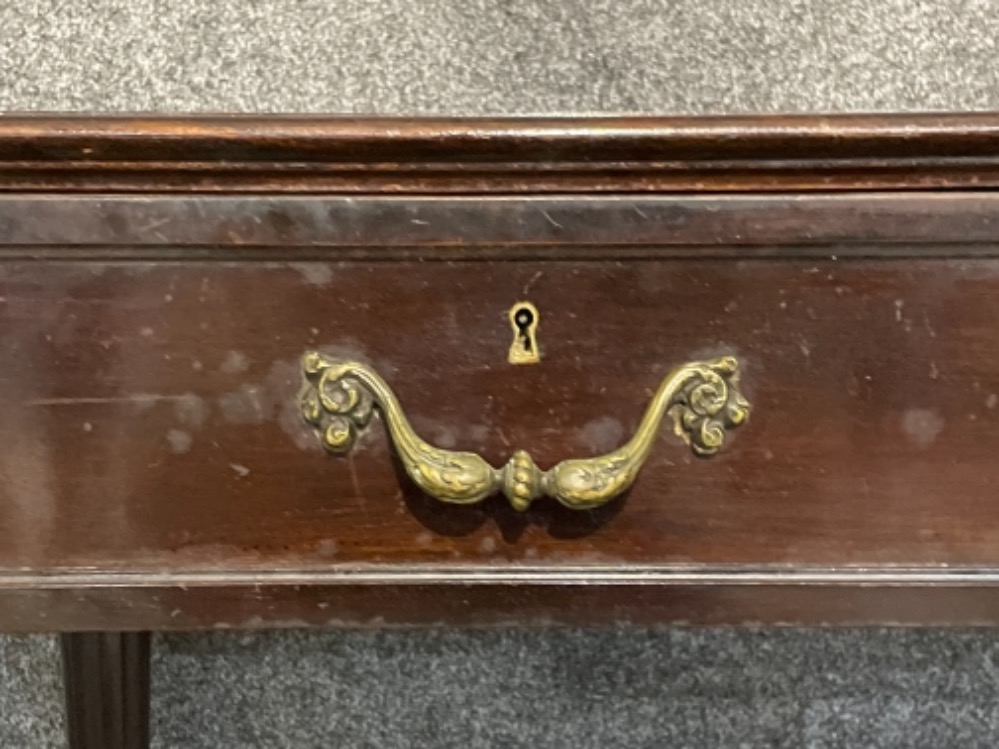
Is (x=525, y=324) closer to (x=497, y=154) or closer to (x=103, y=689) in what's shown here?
(x=497, y=154)

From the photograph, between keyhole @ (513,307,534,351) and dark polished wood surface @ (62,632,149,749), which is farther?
dark polished wood surface @ (62,632,149,749)

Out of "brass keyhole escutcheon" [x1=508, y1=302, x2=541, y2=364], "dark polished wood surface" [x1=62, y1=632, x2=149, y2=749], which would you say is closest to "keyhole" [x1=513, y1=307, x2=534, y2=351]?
"brass keyhole escutcheon" [x1=508, y1=302, x2=541, y2=364]

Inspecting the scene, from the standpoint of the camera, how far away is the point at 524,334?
35 cm

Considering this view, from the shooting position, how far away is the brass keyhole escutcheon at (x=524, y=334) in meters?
0.35

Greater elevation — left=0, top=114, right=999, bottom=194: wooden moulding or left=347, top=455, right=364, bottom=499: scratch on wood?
left=0, top=114, right=999, bottom=194: wooden moulding

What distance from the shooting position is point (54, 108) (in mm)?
360

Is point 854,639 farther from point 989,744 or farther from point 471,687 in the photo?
point 471,687

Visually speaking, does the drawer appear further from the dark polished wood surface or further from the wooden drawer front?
the dark polished wood surface

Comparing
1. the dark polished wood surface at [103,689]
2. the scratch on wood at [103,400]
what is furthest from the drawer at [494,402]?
the dark polished wood surface at [103,689]

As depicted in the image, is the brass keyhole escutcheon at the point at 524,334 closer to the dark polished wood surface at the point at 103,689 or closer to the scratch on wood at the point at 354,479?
the scratch on wood at the point at 354,479

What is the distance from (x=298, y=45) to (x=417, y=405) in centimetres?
14

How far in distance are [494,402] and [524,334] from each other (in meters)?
0.03

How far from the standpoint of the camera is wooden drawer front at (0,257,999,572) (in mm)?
344

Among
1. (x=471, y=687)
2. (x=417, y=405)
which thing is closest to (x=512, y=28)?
(x=417, y=405)
